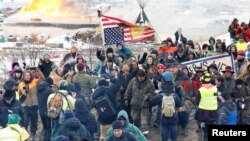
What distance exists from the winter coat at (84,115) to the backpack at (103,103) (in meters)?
0.35

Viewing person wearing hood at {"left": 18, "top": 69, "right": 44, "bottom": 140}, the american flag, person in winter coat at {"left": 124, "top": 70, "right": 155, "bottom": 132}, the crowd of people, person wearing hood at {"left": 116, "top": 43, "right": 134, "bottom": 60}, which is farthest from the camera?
the american flag

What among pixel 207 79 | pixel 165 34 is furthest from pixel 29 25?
pixel 207 79

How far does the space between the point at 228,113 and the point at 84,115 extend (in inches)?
90.8

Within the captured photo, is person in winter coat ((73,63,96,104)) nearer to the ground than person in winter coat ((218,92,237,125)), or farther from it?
farther from it

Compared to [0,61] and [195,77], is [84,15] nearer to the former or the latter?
[0,61]

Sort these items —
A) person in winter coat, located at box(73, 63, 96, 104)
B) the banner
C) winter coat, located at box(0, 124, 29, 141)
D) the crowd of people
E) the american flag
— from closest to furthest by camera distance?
1. winter coat, located at box(0, 124, 29, 141)
2. the crowd of people
3. person in winter coat, located at box(73, 63, 96, 104)
4. the banner
5. the american flag

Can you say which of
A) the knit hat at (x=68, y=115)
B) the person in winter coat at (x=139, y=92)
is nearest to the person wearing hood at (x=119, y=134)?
the knit hat at (x=68, y=115)

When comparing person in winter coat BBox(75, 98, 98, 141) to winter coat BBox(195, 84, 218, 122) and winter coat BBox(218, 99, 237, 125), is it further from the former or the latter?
winter coat BBox(218, 99, 237, 125)

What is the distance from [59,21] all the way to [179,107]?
808 inches

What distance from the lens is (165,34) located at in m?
27.1

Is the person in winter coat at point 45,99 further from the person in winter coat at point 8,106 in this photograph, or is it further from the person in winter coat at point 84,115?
the person in winter coat at point 84,115

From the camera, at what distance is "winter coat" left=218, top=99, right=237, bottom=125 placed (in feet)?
31.4

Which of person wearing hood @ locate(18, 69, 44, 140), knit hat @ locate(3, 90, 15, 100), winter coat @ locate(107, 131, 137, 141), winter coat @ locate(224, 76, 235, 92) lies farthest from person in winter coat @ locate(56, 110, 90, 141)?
winter coat @ locate(224, 76, 235, 92)

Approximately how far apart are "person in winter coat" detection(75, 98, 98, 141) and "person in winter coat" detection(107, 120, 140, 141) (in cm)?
124
